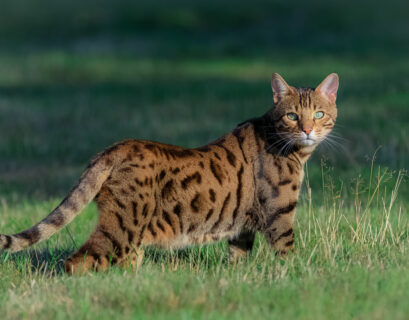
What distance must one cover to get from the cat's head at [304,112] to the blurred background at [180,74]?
17.5 inches

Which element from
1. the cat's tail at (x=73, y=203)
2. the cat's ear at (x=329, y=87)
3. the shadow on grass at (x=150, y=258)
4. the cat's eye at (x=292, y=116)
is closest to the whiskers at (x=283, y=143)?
the cat's eye at (x=292, y=116)

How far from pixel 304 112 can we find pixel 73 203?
2.31 meters

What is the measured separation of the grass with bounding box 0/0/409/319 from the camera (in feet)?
18.5

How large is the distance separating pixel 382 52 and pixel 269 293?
19.8 metres

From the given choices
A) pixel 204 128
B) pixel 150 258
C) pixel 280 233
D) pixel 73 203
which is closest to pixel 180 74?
pixel 204 128

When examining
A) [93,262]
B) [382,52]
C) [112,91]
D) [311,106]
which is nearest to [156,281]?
[93,262]

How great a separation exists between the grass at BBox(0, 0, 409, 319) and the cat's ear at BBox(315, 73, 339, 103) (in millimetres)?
631

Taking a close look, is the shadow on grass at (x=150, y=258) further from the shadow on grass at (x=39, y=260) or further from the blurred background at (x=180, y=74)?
the blurred background at (x=180, y=74)

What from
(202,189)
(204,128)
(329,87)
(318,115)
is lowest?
(204,128)

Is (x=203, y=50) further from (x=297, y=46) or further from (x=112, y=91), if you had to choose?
(x=112, y=91)

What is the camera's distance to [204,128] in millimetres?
15797

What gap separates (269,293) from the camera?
5688mm

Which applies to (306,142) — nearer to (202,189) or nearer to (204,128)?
(202,189)

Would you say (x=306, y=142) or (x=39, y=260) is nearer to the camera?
(x=306, y=142)
